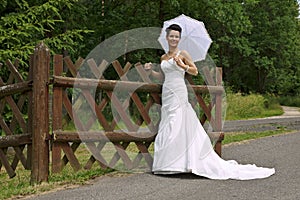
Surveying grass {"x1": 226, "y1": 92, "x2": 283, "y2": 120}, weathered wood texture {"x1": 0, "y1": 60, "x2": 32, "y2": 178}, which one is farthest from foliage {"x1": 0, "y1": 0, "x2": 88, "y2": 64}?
grass {"x1": 226, "y1": 92, "x2": 283, "y2": 120}

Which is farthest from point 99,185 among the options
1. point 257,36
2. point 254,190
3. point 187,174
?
point 257,36

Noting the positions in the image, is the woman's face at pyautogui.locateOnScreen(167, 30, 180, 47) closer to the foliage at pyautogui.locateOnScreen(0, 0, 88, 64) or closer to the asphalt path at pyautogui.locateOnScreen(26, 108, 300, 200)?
the asphalt path at pyautogui.locateOnScreen(26, 108, 300, 200)

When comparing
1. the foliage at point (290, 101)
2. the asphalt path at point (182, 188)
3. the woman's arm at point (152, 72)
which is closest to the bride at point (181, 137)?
the asphalt path at point (182, 188)

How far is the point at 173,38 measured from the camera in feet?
23.7

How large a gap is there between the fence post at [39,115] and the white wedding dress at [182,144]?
66.2 inches

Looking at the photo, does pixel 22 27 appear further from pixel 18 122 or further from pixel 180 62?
pixel 180 62

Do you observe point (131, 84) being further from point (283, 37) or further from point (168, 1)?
point (283, 37)

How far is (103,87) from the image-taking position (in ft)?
23.9

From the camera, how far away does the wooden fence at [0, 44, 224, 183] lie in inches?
261

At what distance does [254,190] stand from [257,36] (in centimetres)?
4167

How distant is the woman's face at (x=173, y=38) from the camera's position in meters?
7.22

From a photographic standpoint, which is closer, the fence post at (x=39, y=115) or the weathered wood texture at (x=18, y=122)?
the fence post at (x=39, y=115)

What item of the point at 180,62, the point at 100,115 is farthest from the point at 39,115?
the point at 180,62

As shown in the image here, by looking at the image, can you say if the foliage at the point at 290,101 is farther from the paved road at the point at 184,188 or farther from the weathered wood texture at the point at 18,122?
the weathered wood texture at the point at 18,122
